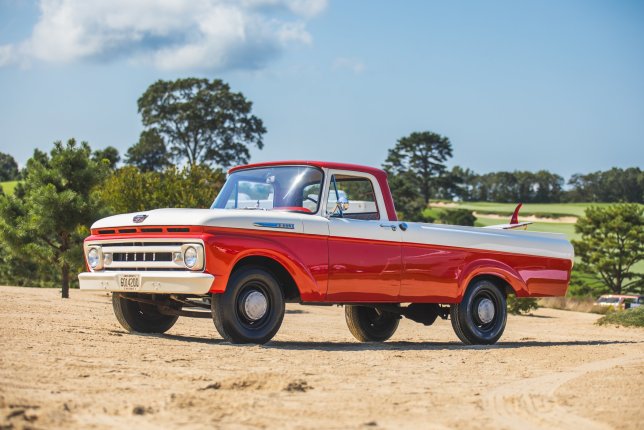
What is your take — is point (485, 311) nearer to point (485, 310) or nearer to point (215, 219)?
point (485, 310)

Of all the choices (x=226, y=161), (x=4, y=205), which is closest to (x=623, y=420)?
(x=4, y=205)

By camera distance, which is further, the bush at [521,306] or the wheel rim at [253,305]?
the bush at [521,306]

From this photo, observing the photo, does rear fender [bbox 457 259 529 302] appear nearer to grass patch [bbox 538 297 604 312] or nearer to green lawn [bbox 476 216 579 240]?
grass patch [bbox 538 297 604 312]

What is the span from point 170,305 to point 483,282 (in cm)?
448

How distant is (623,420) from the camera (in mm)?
6824

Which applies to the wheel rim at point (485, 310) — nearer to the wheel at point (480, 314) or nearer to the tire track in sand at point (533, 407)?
the wheel at point (480, 314)

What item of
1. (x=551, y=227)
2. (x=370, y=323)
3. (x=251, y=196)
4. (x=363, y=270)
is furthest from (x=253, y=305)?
(x=551, y=227)

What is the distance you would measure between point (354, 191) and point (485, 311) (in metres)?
2.60

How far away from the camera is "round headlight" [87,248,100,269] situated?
11.1 m

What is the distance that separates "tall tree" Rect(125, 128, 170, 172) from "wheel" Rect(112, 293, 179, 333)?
208 ft

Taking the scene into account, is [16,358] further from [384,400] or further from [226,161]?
[226,161]

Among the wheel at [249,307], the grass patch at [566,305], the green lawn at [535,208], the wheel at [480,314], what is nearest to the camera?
the wheel at [249,307]

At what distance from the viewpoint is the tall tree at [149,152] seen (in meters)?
78.2

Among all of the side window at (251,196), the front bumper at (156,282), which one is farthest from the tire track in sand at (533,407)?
the side window at (251,196)
